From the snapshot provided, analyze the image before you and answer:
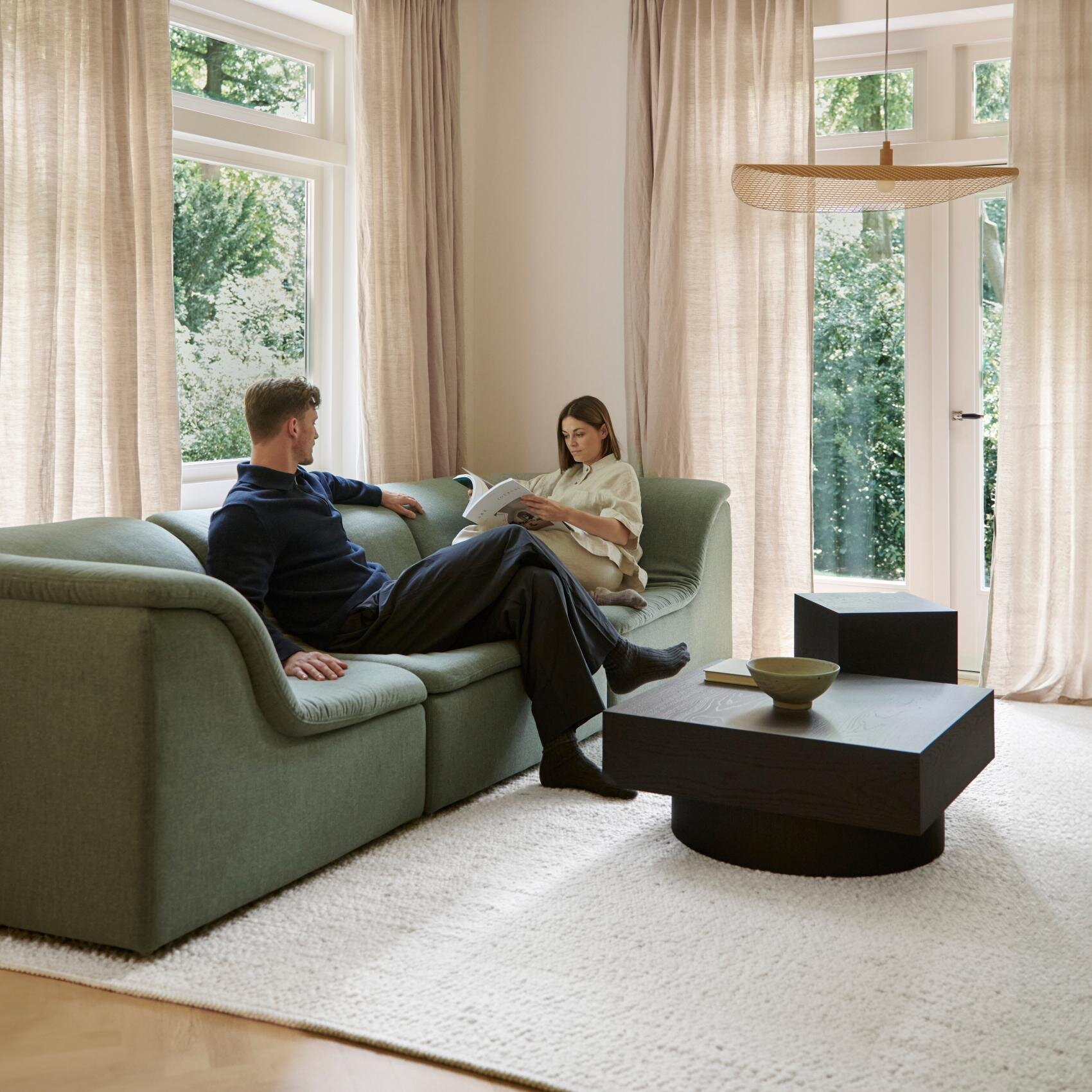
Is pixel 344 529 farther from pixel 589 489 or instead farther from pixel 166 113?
pixel 166 113

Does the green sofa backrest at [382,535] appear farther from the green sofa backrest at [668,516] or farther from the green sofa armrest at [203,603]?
the green sofa armrest at [203,603]

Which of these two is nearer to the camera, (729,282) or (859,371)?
(729,282)

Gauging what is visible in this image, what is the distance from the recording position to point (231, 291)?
4.04 meters

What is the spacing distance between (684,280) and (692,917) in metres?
2.93

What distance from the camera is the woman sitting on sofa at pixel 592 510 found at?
3863 mm

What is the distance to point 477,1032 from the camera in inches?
74.5

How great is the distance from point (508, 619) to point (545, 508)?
0.66 m

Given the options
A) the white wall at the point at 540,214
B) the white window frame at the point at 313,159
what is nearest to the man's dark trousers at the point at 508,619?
the white window frame at the point at 313,159

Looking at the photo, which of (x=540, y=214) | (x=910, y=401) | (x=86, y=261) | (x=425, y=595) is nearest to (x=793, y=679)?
(x=425, y=595)

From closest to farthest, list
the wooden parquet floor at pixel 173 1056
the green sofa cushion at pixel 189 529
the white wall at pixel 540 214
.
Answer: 1. the wooden parquet floor at pixel 173 1056
2. the green sofa cushion at pixel 189 529
3. the white wall at pixel 540 214

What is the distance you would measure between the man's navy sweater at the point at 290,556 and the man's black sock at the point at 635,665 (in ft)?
2.25

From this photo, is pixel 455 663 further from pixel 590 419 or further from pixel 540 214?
pixel 540 214

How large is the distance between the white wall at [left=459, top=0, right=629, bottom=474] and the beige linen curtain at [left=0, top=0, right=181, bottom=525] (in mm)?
1955

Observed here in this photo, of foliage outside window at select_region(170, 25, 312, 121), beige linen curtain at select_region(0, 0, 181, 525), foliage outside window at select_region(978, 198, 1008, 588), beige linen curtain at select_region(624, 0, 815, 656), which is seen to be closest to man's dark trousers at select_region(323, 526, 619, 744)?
beige linen curtain at select_region(0, 0, 181, 525)
